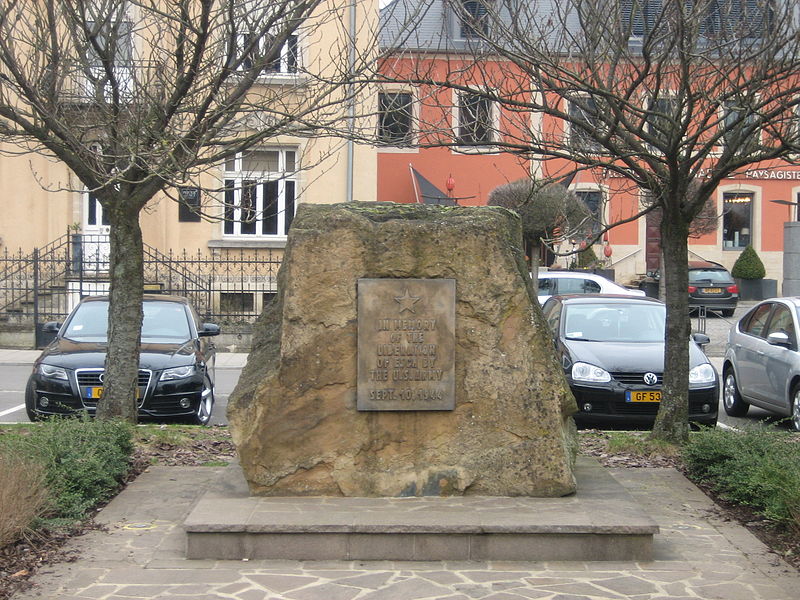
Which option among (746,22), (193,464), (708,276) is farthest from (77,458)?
(708,276)

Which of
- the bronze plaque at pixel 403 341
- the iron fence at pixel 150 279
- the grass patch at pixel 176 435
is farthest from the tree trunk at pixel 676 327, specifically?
the iron fence at pixel 150 279

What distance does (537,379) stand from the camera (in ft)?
21.5

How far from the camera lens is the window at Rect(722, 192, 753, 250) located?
37344mm

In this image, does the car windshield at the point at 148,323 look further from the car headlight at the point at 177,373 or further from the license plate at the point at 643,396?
the license plate at the point at 643,396

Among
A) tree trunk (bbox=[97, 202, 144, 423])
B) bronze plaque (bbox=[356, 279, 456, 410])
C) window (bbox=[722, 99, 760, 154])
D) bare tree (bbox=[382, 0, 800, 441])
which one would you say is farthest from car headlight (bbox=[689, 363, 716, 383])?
tree trunk (bbox=[97, 202, 144, 423])

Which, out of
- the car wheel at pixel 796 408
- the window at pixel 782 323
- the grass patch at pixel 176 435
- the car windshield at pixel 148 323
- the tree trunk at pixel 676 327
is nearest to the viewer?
the tree trunk at pixel 676 327

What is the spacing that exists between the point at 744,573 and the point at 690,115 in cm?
371

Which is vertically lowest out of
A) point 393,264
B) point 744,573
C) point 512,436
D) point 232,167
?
point 744,573

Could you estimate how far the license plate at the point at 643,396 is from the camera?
10922mm

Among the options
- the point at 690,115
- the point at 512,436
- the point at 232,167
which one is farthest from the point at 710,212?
the point at 512,436

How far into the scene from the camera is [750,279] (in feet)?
114

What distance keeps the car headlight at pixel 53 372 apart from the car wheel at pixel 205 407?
4.91 ft

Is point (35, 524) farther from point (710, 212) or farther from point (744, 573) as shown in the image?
point (710, 212)

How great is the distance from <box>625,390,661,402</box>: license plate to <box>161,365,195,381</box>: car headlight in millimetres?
4912
